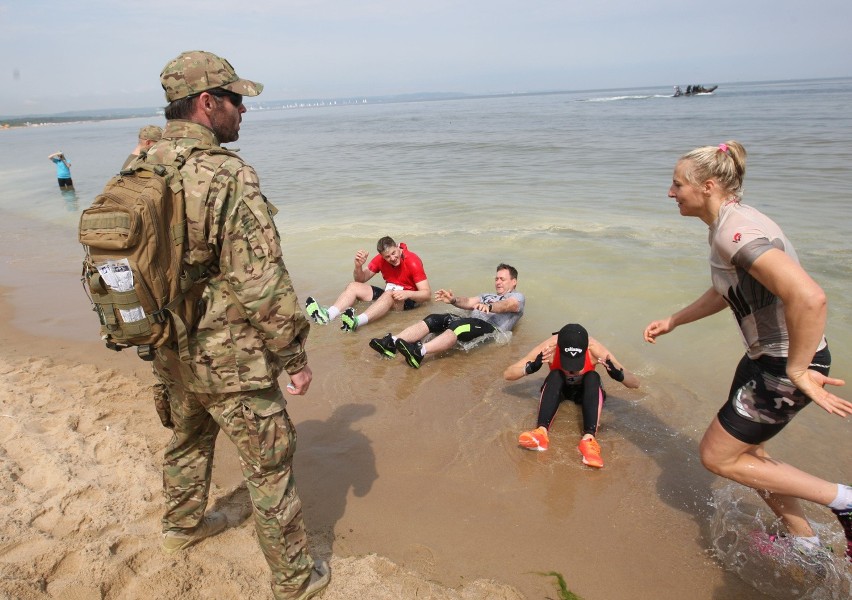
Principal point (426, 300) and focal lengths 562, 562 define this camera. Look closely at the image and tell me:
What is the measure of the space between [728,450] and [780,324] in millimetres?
715

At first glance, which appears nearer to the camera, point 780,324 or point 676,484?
point 780,324

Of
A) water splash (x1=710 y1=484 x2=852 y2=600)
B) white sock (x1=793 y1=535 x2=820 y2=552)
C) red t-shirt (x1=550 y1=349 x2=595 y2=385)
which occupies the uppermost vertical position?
red t-shirt (x1=550 y1=349 x2=595 y2=385)

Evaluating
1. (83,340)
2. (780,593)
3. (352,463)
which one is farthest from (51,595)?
(83,340)

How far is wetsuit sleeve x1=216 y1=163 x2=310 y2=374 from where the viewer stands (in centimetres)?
229

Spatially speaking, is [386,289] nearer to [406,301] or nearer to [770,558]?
[406,301]

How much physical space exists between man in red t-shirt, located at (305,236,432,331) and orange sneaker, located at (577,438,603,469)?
345cm

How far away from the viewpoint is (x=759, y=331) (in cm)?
272

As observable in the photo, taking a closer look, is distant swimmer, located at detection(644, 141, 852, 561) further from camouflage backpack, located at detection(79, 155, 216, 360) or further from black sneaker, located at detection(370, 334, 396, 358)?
black sneaker, located at detection(370, 334, 396, 358)

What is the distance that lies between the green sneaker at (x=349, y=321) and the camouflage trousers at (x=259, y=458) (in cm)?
376

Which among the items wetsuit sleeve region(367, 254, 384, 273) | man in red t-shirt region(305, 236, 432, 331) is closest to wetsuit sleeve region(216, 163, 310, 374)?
man in red t-shirt region(305, 236, 432, 331)

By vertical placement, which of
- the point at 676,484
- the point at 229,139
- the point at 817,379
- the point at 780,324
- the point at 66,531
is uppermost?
the point at 229,139

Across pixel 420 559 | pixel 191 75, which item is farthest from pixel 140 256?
pixel 420 559

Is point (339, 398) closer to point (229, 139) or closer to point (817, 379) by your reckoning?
point (229, 139)

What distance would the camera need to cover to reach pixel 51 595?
2736mm
